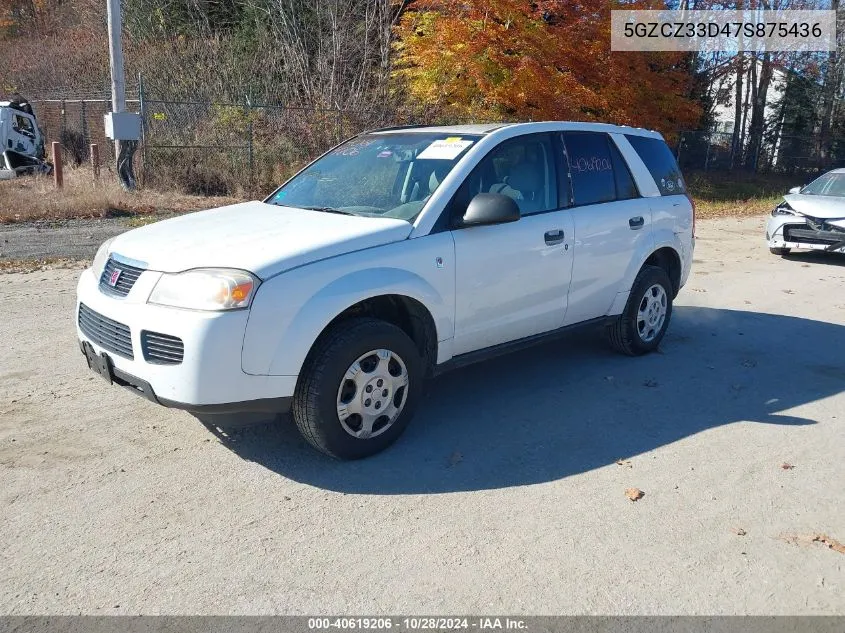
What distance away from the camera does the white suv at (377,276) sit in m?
3.72

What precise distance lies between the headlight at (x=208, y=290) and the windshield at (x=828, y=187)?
1111cm

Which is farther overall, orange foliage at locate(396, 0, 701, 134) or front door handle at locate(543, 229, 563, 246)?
orange foliage at locate(396, 0, 701, 134)

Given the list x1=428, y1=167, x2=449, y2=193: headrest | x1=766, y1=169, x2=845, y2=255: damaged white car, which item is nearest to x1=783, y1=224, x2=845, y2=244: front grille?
x1=766, y1=169, x2=845, y2=255: damaged white car

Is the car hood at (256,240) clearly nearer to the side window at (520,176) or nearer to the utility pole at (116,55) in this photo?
the side window at (520,176)

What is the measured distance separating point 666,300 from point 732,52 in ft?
102

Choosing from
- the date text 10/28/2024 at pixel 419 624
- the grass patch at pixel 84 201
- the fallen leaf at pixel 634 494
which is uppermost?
the grass patch at pixel 84 201

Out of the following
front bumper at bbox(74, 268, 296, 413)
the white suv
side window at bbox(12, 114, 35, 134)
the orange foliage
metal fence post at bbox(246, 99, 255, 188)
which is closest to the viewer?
front bumper at bbox(74, 268, 296, 413)

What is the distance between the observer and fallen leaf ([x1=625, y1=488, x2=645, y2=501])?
153 inches

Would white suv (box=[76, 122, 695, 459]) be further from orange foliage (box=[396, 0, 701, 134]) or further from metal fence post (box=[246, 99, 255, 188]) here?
metal fence post (box=[246, 99, 255, 188])

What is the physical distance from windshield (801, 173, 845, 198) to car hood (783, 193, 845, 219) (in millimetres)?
263

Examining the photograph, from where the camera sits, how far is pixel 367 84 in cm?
2100

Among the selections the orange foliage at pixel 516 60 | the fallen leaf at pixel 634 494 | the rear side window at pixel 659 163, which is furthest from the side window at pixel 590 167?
the orange foliage at pixel 516 60

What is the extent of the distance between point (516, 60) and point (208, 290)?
15752 mm

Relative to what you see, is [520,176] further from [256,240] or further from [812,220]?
[812,220]
